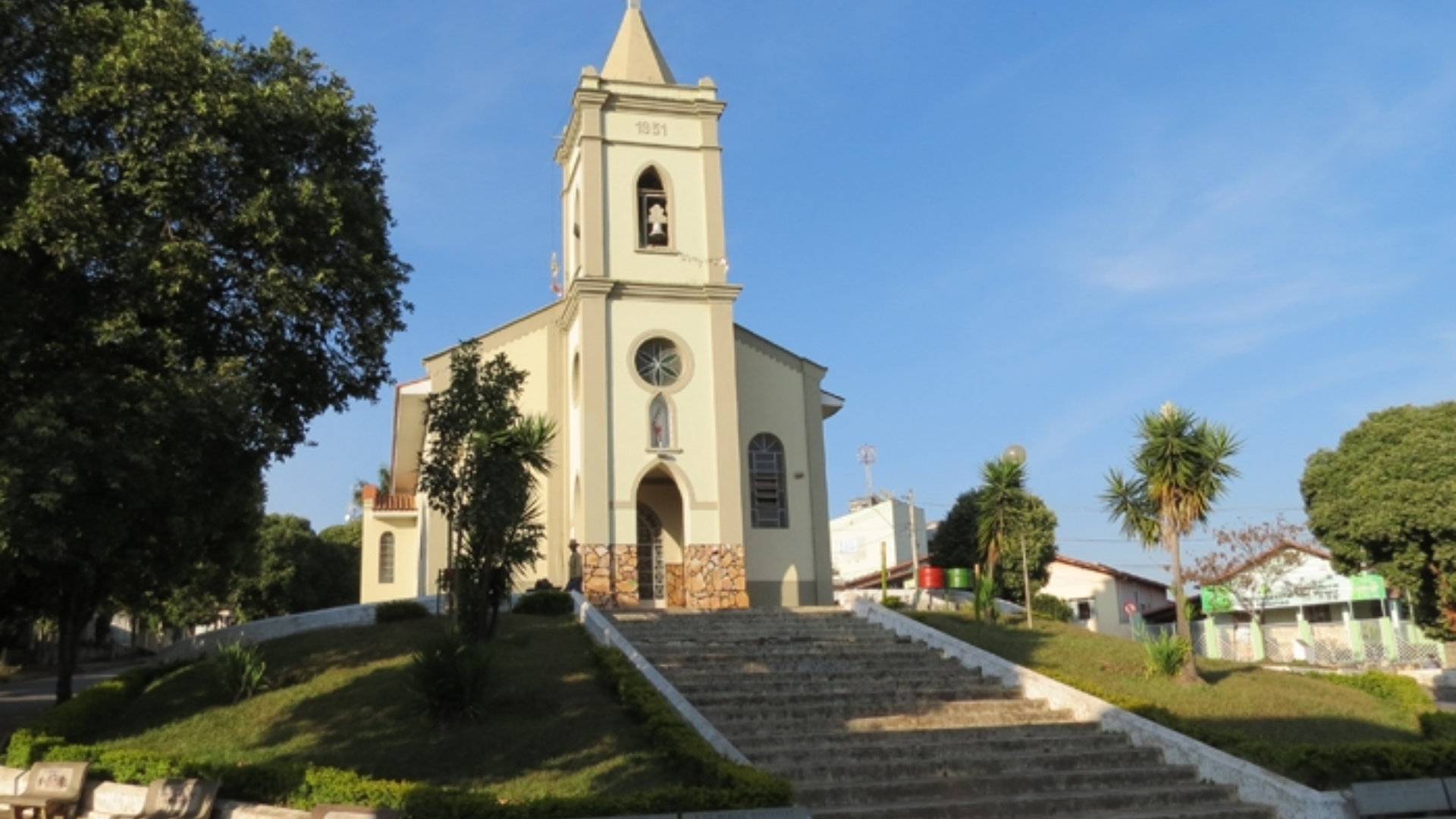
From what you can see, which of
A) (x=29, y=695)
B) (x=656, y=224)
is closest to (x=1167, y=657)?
(x=656, y=224)

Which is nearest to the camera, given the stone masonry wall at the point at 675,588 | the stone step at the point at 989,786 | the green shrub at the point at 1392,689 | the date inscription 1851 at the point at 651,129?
the stone step at the point at 989,786

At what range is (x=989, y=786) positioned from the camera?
12750mm

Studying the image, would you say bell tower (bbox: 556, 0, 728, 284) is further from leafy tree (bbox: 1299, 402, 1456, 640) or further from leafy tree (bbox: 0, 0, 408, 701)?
leafy tree (bbox: 1299, 402, 1456, 640)

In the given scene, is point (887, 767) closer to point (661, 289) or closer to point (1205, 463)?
point (1205, 463)

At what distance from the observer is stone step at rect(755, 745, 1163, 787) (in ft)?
41.9

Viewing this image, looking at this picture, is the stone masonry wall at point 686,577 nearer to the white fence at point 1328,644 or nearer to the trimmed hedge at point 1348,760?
the white fence at point 1328,644

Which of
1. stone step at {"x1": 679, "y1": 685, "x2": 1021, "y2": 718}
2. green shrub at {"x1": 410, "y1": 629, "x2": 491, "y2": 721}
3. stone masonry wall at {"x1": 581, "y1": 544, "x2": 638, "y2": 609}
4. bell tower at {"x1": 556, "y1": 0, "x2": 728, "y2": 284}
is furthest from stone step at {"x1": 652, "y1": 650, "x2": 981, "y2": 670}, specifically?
bell tower at {"x1": 556, "y1": 0, "x2": 728, "y2": 284}

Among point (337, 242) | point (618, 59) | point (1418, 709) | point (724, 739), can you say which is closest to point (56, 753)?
point (337, 242)

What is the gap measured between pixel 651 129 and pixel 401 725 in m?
18.0

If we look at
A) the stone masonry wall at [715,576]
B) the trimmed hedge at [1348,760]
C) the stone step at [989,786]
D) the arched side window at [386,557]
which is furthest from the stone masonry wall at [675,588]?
the trimmed hedge at [1348,760]

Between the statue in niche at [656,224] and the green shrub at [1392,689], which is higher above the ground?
the statue in niche at [656,224]

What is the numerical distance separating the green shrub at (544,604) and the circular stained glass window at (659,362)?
5834mm

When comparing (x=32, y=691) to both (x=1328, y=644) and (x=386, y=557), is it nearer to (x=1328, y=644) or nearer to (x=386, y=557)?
(x=386, y=557)

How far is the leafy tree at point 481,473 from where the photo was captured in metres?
18.1
